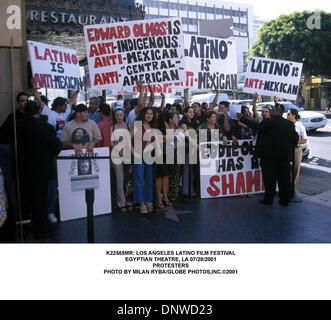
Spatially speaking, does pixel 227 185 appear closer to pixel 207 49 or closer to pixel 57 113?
pixel 207 49

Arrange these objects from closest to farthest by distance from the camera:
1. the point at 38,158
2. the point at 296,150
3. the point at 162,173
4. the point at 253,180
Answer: the point at 38,158 → the point at 162,173 → the point at 253,180 → the point at 296,150

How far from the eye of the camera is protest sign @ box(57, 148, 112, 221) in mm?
5277

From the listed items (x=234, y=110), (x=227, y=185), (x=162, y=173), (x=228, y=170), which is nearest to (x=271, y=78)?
(x=234, y=110)

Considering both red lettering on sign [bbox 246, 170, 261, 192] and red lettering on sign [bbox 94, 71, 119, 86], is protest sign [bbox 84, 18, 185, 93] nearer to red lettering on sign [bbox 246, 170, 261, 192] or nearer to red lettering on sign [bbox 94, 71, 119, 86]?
red lettering on sign [bbox 94, 71, 119, 86]

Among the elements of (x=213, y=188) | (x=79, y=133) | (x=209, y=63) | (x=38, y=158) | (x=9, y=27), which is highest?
(x=9, y=27)

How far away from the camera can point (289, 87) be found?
24.6 ft

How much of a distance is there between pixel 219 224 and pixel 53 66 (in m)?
4.24

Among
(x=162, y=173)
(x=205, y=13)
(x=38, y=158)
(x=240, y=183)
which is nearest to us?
(x=38, y=158)

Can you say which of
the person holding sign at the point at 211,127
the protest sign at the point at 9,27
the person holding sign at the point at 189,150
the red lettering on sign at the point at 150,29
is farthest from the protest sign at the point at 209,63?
the protest sign at the point at 9,27

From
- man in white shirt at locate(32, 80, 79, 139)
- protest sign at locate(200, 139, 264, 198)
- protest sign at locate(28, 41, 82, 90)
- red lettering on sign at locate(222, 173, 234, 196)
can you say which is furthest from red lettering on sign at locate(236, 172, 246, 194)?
protest sign at locate(28, 41, 82, 90)

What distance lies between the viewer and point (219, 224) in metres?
5.29
